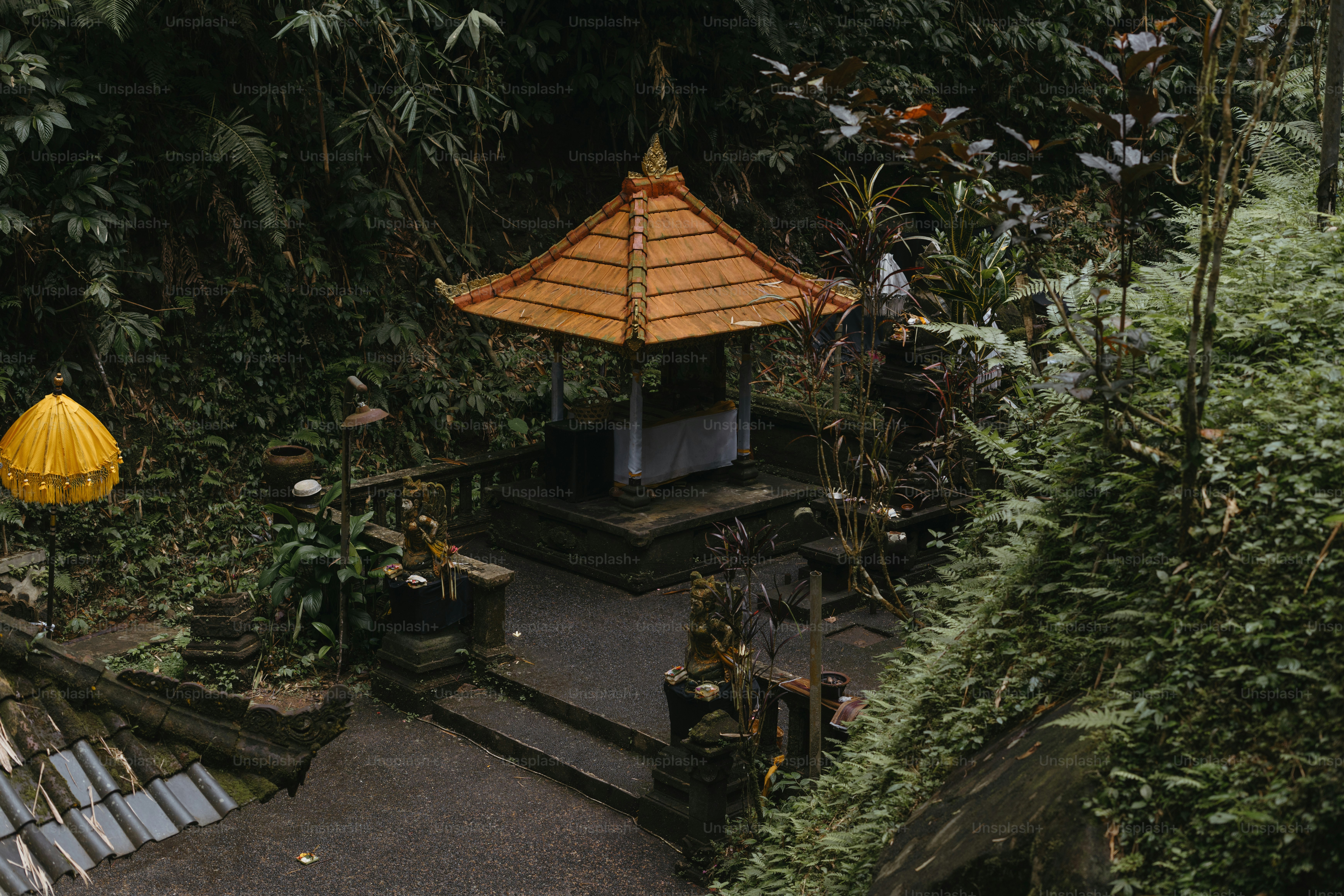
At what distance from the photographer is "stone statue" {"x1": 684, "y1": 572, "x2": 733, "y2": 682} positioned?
6.73 m

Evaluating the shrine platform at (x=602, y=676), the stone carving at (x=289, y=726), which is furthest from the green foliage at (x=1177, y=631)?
the stone carving at (x=289, y=726)

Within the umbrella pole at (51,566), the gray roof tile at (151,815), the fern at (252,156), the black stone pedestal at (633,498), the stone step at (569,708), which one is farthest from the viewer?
the fern at (252,156)

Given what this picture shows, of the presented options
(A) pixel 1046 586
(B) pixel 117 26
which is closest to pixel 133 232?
(B) pixel 117 26

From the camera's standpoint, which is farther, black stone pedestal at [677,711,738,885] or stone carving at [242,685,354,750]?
black stone pedestal at [677,711,738,885]

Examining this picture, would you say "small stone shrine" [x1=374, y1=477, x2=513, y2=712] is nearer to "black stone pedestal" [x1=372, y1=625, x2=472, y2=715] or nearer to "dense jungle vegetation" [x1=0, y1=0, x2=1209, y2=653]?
"black stone pedestal" [x1=372, y1=625, x2=472, y2=715]

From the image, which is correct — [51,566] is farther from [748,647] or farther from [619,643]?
[748,647]

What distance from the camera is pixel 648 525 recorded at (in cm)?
1010

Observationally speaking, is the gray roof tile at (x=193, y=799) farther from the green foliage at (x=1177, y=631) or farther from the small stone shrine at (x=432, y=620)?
the small stone shrine at (x=432, y=620)

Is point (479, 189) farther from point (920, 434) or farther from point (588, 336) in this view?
point (920, 434)

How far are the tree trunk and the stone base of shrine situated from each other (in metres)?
5.04

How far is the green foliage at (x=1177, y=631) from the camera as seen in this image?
314 cm

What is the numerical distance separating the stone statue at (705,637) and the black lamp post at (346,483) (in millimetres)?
2841

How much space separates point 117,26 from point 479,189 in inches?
194

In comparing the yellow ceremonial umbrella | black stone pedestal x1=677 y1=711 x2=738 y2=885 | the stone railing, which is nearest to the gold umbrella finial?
the stone railing
